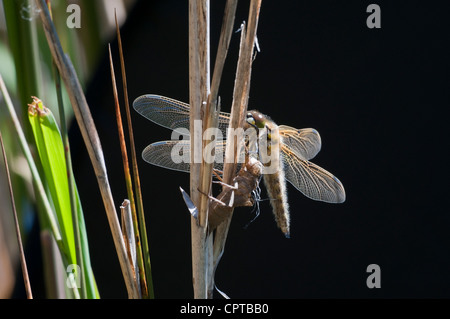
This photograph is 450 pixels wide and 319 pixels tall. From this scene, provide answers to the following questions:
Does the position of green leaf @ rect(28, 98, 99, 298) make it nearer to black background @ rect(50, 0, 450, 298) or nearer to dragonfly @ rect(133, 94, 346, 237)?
dragonfly @ rect(133, 94, 346, 237)

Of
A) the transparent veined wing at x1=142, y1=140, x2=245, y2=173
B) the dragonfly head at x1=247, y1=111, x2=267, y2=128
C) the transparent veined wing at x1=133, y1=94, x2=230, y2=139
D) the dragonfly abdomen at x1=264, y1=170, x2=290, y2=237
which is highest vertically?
the transparent veined wing at x1=133, y1=94, x2=230, y2=139

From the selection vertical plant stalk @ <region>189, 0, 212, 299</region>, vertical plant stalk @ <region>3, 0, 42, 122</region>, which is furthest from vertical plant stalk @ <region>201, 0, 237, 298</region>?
vertical plant stalk @ <region>3, 0, 42, 122</region>

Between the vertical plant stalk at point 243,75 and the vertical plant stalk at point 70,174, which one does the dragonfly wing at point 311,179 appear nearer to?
the vertical plant stalk at point 243,75

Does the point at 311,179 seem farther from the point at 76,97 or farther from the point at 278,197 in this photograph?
the point at 76,97

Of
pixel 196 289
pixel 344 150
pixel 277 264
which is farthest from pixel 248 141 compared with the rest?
pixel 277 264

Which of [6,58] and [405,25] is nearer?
[6,58]

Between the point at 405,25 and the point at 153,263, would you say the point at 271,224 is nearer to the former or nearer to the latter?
the point at 153,263

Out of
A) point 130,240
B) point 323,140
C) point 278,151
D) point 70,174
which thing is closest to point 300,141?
point 278,151
